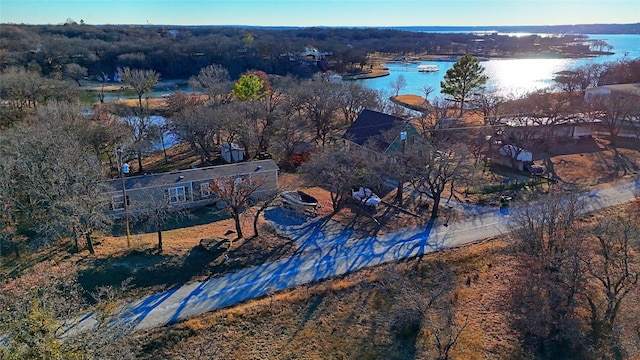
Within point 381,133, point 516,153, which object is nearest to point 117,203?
point 381,133

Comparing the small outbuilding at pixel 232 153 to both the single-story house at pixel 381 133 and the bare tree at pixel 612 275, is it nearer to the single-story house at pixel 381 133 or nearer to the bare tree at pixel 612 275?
the single-story house at pixel 381 133

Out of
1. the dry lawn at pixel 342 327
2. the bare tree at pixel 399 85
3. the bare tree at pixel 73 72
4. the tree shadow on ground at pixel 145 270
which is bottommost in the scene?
the dry lawn at pixel 342 327

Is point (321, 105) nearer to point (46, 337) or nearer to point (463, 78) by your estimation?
point (463, 78)

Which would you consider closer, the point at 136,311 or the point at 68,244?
the point at 136,311

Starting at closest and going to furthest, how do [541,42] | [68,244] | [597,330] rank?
1. [597,330]
2. [68,244]
3. [541,42]

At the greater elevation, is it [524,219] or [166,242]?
[524,219]

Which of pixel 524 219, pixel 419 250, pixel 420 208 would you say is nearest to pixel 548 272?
pixel 524 219

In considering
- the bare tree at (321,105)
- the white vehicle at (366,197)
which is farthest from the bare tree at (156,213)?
the bare tree at (321,105)

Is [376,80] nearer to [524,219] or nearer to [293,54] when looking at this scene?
[293,54]
